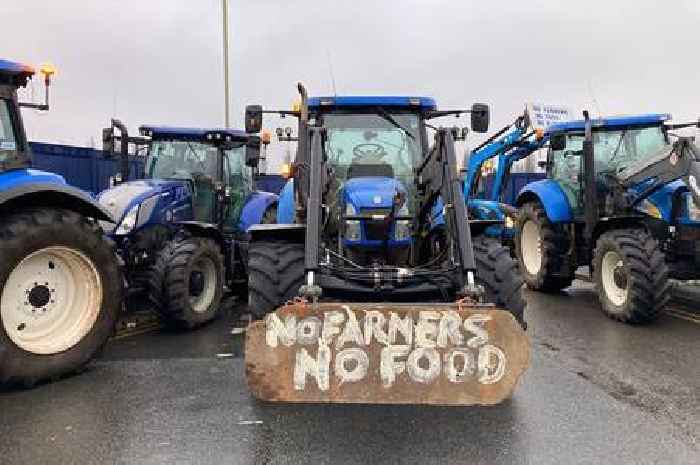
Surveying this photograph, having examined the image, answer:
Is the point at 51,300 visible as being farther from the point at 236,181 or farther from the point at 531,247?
the point at 531,247

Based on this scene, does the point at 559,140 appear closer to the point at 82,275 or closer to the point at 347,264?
the point at 347,264

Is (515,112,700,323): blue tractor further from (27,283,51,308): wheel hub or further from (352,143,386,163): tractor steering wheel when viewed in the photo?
(27,283,51,308): wheel hub

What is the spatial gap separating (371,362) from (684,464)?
1828 mm

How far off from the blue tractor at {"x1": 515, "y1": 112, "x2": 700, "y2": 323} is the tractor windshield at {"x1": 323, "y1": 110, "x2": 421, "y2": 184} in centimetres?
281

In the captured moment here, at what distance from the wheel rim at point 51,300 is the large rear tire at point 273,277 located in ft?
4.72

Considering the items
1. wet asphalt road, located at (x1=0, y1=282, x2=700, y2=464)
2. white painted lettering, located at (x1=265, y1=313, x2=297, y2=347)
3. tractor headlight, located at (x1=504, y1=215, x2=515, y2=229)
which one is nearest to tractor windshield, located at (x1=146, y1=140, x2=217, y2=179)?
wet asphalt road, located at (x1=0, y1=282, x2=700, y2=464)

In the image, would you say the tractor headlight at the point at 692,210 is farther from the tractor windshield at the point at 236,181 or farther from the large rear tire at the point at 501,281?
the tractor windshield at the point at 236,181

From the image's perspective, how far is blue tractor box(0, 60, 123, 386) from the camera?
17.1ft

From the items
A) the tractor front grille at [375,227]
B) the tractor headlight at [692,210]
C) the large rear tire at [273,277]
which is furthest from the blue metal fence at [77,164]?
the tractor headlight at [692,210]

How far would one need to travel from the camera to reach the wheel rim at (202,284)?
302 inches

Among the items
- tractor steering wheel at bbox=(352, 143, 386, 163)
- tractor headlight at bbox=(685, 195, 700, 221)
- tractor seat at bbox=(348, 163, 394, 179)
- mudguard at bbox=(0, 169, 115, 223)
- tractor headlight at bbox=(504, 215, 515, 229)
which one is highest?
tractor steering wheel at bbox=(352, 143, 386, 163)

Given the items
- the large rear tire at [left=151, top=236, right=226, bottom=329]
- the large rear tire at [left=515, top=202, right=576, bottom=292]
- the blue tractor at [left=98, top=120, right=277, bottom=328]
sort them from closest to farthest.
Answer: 1. the large rear tire at [left=151, top=236, right=226, bottom=329]
2. the blue tractor at [left=98, top=120, right=277, bottom=328]
3. the large rear tire at [left=515, top=202, right=576, bottom=292]

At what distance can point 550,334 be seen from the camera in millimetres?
7605

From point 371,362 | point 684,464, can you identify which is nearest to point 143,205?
point 371,362
